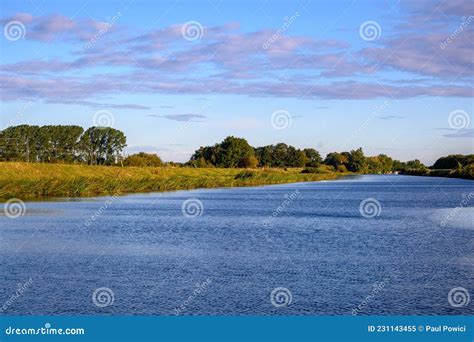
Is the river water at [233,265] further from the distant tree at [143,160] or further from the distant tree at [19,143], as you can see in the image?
the distant tree at [19,143]

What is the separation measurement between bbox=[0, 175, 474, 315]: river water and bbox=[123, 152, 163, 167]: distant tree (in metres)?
62.8

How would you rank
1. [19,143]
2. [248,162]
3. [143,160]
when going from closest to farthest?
[143,160], [19,143], [248,162]

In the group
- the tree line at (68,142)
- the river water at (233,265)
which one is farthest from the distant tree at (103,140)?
the river water at (233,265)

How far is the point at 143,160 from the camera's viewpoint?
335 feet

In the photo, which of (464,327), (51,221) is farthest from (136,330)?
(51,221)

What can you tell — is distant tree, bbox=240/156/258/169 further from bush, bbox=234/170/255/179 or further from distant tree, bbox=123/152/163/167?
bush, bbox=234/170/255/179

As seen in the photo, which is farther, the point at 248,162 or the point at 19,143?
the point at 248,162

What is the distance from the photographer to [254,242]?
2669 centimetres

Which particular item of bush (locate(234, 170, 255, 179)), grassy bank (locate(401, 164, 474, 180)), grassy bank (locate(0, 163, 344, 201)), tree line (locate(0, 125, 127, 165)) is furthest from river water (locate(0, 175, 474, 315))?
grassy bank (locate(401, 164, 474, 180))

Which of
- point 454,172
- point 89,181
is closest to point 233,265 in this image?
point 89,181

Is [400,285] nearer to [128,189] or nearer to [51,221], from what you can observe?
[51,221]

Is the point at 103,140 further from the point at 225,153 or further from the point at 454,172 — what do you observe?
the point at 454,172

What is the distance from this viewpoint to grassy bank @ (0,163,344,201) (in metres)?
53.1

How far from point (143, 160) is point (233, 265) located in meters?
82.5
